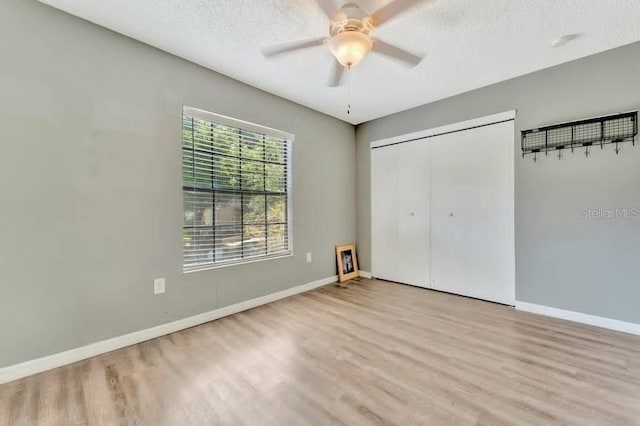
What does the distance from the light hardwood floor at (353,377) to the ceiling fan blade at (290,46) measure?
7.15 feet

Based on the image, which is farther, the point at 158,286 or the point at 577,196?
the point at 577,196

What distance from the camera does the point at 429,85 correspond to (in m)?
3.15

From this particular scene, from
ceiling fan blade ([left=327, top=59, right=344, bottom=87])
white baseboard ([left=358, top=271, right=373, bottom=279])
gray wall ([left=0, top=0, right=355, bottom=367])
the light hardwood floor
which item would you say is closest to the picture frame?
white baseboard ([left=358, top=271, right=373, bottom=279])

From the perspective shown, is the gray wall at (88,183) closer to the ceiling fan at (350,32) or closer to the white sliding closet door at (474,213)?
the ceiling fan at (350,32)

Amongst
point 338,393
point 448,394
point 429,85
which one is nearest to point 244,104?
point 429,85

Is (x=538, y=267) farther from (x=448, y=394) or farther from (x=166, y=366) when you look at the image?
(x=166, y=366)

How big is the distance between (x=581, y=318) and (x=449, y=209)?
5.32 feet

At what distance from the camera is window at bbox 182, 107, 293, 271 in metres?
2.70

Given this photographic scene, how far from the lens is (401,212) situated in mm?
4070

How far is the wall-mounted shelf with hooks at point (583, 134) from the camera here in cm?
244

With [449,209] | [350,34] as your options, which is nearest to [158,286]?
[350,34]

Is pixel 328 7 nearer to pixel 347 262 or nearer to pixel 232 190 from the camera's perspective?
pixel 232 190

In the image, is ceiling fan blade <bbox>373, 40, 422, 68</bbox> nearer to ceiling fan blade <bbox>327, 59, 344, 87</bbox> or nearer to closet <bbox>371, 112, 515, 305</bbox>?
ceiling fan blade <bbox>327, 59, 344, 87</bbox>

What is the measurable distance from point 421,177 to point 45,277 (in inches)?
155
